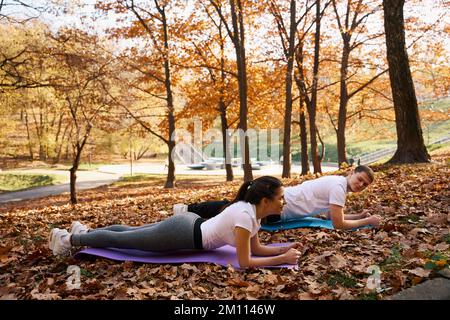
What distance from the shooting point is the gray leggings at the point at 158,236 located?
4.15 meters

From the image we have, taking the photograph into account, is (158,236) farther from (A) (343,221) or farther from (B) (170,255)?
(A) (343,221)

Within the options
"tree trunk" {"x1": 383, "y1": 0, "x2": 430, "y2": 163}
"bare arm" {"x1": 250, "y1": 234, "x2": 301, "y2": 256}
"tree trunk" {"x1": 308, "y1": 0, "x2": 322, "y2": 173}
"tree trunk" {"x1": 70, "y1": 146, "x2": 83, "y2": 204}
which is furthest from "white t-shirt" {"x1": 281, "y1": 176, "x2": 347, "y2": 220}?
"tree trunk" {"x1": 308, "y1": 0, "x2": 322, "y2": 173}

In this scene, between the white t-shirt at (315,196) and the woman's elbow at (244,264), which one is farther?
the white t-shirt at (315,196)

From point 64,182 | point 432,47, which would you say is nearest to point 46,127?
point 64,182

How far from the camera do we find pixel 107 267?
4.25m

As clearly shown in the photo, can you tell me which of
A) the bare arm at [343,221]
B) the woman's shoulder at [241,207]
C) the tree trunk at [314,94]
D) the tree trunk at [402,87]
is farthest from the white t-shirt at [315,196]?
the tree trunk at [314,94]

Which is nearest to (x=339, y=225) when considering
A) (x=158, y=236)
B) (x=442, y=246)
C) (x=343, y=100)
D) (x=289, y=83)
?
(x=442, y=246)

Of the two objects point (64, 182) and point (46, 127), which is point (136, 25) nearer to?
point (64, 182)

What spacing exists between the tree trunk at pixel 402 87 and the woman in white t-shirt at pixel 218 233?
7.09 m

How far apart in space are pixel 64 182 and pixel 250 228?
28.5 meters

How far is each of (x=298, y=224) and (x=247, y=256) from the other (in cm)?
195

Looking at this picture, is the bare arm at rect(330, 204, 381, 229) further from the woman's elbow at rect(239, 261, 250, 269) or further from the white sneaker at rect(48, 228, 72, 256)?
the white sneaker at rect(48, 228, 72, 256)

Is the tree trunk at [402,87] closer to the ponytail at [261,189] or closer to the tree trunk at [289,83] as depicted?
the tree trunk at [289,83]
